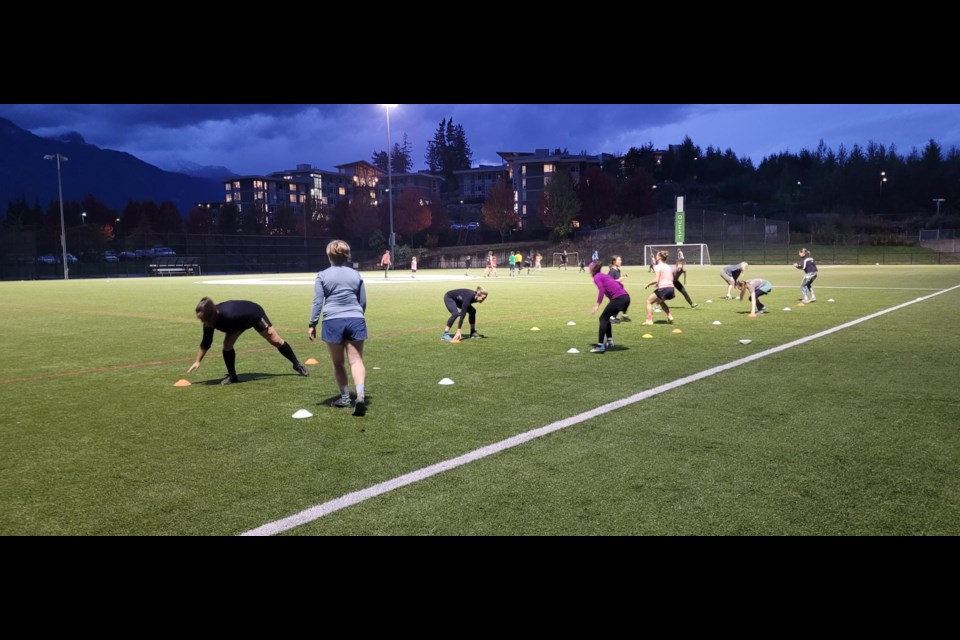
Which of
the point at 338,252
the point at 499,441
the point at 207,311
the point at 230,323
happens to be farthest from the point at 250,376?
the point at 499,441

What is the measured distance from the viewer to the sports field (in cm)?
394

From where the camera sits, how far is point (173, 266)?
Answer: 60.8 m

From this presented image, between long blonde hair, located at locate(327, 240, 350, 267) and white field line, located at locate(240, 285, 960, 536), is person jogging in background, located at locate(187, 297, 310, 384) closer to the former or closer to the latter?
long blonde hair, located at locate(327, 240, 350, 267)

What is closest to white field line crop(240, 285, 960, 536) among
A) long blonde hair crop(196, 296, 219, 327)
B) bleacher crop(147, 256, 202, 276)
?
long blonde hair crop(196, 296, 219, 327)

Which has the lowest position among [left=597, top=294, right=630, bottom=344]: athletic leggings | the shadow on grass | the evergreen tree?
the shadow on grass

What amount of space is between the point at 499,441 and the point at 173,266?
205 ft

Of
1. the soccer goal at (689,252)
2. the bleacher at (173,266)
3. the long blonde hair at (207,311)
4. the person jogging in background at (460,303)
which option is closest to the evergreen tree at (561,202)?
the soccer goal at (689,252)

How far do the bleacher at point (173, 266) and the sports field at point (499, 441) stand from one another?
52.2m

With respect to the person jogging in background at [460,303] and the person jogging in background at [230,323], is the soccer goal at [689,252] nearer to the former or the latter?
the person jogging in background at [460,303]

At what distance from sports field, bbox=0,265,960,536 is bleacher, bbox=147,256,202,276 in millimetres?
52202

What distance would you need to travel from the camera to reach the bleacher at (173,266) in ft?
194

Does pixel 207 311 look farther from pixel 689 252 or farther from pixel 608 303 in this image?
pixel 689 252
